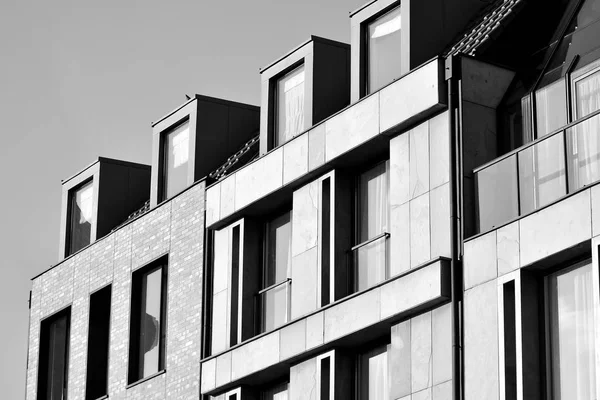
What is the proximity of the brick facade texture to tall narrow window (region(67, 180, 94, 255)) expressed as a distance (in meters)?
0.69

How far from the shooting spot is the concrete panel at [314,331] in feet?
103

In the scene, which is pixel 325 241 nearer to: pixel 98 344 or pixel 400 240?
pixel 400 240

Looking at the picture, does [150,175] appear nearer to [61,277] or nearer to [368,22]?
[61,277]

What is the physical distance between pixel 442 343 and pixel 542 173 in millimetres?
3286

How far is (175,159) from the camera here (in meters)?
38.3

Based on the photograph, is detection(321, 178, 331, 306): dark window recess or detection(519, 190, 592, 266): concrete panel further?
detection(321, 178, 331, 306): dark window recess

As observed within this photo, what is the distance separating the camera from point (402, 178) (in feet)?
99.3

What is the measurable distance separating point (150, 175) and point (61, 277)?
328cm

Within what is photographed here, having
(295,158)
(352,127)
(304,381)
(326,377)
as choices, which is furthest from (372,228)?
(304,381)

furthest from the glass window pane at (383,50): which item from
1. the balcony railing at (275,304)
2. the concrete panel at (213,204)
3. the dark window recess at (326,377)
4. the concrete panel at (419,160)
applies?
the dark window recess at (326,377)

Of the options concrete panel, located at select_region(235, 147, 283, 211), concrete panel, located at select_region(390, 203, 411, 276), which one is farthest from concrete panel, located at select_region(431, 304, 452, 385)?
concrete panel, located at select_region(235, 147, 283, 211)

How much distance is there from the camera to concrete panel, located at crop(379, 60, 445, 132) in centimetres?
2977

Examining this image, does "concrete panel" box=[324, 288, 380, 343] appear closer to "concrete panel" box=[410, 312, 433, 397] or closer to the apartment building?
the apartment building

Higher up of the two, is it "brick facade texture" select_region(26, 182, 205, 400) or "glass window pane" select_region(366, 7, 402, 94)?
"glass window pane" select_region(366, 7, 402, 94)
